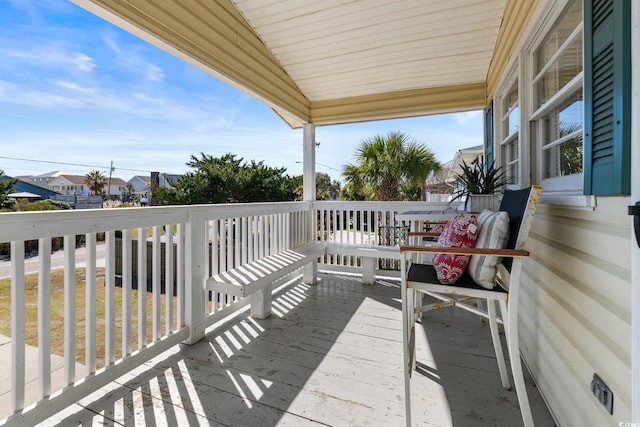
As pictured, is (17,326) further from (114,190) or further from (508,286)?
(508,286)

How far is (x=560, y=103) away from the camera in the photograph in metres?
1.78

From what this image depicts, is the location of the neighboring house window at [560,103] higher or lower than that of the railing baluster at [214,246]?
higher

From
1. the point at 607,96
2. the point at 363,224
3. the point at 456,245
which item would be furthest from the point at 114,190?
the point at 607,96

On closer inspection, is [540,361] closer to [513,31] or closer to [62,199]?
[513,31]

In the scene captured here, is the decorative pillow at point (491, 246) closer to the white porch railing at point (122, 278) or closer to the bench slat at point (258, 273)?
the bench slat at point (258, 273)

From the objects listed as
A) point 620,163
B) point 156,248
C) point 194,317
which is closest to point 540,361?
point 620,163

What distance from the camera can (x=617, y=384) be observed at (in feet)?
3.41

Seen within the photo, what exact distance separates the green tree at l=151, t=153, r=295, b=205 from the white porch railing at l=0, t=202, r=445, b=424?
9.36 metres

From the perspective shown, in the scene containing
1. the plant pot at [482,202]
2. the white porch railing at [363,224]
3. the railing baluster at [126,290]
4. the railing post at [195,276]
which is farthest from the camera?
the white porch railing at [363,224]

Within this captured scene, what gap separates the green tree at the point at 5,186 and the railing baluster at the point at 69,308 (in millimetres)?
705

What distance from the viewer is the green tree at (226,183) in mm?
12516

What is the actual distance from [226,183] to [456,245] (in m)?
12.3

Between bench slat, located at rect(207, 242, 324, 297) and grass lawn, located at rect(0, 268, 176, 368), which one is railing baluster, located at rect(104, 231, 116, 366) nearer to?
grass lawn, located at rect(0, 268, 176, 368)

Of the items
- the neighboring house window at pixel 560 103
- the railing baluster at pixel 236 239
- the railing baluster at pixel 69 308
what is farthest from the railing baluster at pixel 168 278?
the neighboring house window at pixel 560 103
